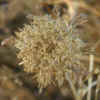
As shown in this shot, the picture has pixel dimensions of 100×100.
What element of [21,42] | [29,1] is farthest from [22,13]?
[21,42]

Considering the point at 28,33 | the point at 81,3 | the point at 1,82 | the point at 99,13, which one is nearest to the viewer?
the point at 28,33

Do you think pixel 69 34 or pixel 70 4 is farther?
pixel 70 4

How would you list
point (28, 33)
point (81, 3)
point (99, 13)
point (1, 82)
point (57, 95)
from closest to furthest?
point (28, 33) < point (1, 82) < point (57, 95) < point (99, 13) < point (81, 3)

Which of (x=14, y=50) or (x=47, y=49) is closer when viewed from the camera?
(x=47, y=49)

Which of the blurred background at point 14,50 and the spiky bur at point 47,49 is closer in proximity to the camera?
the spiky bur at point 47,49

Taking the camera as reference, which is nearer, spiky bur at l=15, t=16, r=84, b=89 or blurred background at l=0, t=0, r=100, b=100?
spiky bur at l=15, t=16, r=84, b=89

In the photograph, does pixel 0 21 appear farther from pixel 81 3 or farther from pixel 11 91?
pixel 81 3

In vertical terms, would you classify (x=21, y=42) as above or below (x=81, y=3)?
below

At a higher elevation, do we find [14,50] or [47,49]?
[47,49]
